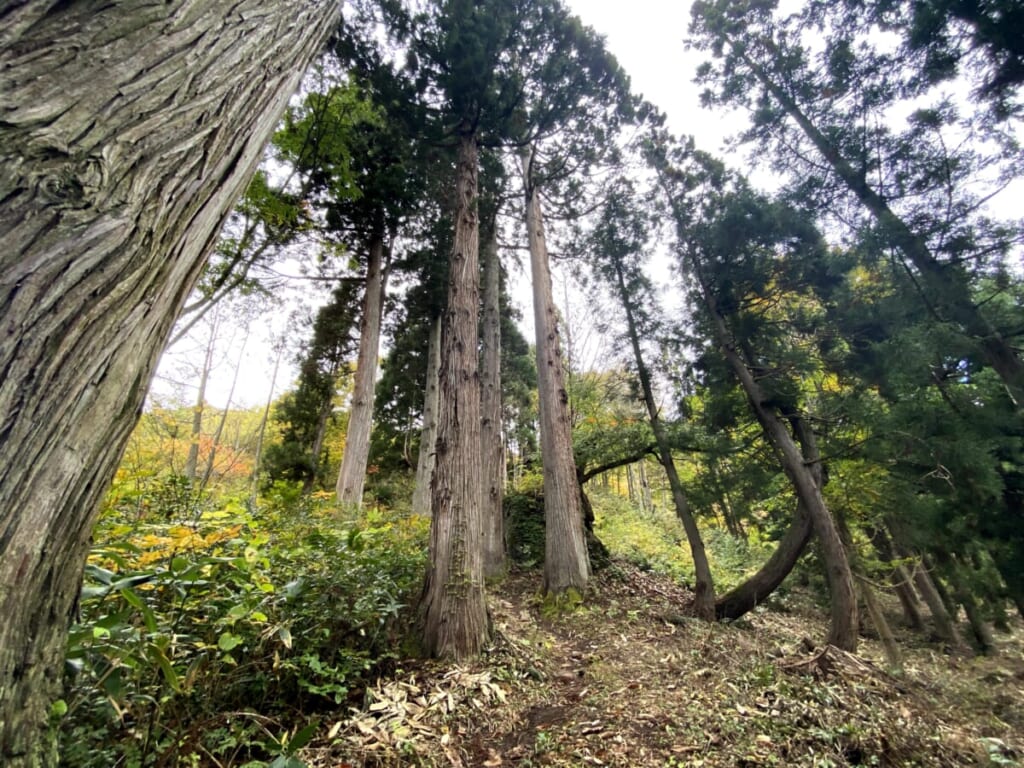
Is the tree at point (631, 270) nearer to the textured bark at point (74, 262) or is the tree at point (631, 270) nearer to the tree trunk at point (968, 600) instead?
the tree trunk at point (968, 600)

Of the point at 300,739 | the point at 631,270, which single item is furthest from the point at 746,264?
the point at 300,739

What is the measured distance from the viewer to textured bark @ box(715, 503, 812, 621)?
5441 mm

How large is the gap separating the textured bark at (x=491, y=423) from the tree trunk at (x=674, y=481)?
2.69 metres

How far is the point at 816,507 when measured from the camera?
16.6ft

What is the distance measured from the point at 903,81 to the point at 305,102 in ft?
29.6

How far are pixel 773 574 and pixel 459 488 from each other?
4.95 meters

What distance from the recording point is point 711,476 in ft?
22.5

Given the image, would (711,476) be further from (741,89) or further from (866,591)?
(741,89)

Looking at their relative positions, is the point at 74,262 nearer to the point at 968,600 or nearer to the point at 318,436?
the point at 968,600

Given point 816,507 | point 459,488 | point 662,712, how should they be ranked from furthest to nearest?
point 816,507 → point 459,488 → point 662,712

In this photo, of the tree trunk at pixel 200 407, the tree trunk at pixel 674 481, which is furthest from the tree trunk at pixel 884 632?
the tree trunk at pixel 200 407

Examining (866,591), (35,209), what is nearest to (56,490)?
(35,209)

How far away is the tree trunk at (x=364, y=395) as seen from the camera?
743cm

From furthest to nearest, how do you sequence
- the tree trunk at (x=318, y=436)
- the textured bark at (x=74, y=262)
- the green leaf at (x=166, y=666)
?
the tree trunk at (x=318, y=436) < the green leaf at (x=166, y=666) < the textured bark at (x=74, y=262)
